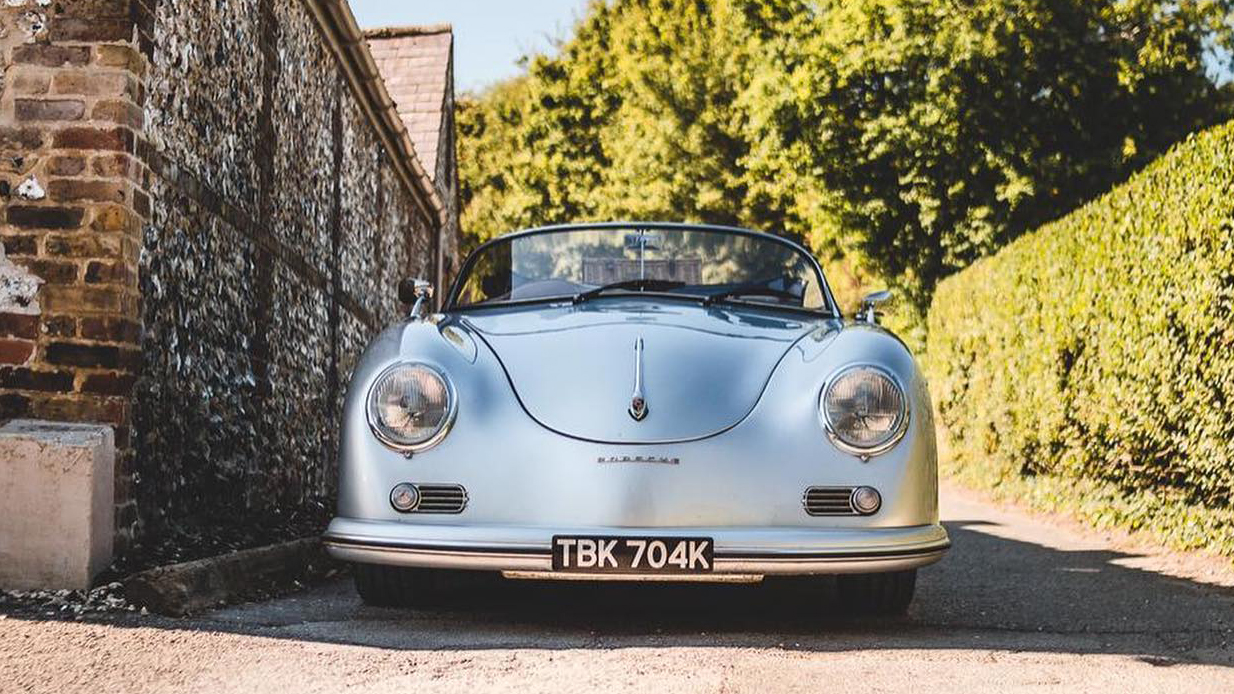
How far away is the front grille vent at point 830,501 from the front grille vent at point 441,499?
1.05 m

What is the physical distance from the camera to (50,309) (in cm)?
466

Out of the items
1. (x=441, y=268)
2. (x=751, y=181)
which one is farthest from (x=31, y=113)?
(x=751, y=181)

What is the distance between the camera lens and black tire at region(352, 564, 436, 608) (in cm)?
423

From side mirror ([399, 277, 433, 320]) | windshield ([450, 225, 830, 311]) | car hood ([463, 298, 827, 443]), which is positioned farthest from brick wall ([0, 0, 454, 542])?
car hood ([463, 298, 827, 443])

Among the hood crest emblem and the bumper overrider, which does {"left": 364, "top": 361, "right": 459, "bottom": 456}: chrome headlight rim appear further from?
the hood crest emblem

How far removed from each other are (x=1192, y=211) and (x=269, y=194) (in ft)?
16.7

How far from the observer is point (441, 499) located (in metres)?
3.96

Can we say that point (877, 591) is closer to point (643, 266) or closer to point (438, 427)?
point (438, 427)

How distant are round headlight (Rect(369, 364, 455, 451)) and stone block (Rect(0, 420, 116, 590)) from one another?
106cm

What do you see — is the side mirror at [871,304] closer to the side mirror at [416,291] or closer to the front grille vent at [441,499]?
the side mirror at [416,291]

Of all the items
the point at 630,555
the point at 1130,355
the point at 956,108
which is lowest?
the point at 630,555

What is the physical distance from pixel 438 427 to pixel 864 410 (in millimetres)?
1331

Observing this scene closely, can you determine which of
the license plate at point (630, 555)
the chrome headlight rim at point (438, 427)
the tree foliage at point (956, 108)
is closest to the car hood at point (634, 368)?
the chrome headlight rim at point (438, 427)

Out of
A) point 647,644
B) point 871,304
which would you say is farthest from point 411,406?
point 871,304
